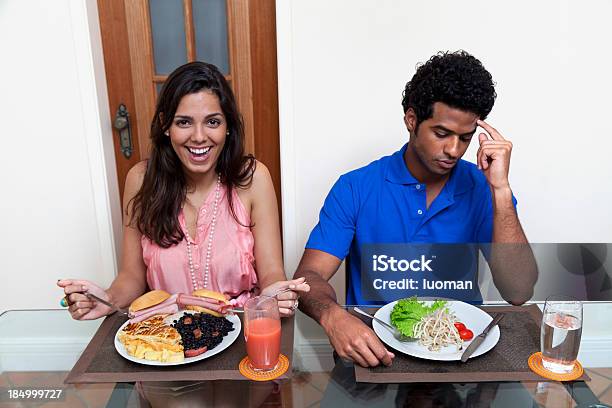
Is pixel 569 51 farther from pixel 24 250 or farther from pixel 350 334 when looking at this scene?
pixel 24 250

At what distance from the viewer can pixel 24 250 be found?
7.75ft

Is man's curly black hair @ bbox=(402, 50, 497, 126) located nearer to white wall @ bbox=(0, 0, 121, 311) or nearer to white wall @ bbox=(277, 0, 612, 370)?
white wall @ bbox=(277, 0, 612, 370)

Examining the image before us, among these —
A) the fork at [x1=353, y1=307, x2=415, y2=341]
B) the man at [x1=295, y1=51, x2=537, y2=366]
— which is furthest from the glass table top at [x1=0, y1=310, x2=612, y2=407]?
the man at [x1=295, y1=51, x2=537, y2=366]

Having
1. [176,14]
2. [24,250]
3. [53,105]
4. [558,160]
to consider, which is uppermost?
[176,14]

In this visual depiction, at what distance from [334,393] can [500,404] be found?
29cm

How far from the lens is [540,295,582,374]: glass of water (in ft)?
3.45

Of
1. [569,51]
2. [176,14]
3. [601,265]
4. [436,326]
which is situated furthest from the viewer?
[176,14]

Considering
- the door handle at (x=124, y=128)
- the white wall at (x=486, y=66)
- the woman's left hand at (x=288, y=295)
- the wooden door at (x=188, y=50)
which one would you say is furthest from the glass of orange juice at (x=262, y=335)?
the door handle at (x=124, y=128)

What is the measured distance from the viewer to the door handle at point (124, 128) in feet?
7.48

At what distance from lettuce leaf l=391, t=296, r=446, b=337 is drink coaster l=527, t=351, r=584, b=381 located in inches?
8.1

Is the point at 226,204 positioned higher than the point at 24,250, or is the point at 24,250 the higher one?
the point at 226,204

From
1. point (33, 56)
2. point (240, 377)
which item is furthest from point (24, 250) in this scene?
point (240, 377)

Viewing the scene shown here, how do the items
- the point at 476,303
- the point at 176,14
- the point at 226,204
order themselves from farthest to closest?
the point at 176,14
the point at 226,204
the point at 476,303

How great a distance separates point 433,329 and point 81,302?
2.57 feet
